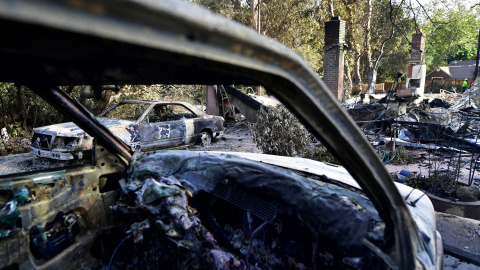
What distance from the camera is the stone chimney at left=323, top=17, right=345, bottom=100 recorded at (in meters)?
14.0

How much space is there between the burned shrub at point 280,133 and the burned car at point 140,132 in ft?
8.91

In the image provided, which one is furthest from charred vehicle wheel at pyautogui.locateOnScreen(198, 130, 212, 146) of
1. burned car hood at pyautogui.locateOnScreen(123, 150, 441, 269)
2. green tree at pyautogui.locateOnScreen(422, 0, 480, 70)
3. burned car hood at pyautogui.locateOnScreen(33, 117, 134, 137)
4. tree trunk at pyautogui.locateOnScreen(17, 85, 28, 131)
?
green tree at pyautogui.locateOnScreen(422, 0, 480, 70)

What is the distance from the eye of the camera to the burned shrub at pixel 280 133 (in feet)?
20.0

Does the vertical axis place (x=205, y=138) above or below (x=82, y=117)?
below

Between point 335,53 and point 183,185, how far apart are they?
13.7 metres

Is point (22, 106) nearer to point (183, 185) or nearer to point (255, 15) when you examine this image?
point (183, 185)

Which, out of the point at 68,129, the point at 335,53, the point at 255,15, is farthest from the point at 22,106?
the point at 335,53

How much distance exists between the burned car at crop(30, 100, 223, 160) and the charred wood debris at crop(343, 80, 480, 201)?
15.0ft

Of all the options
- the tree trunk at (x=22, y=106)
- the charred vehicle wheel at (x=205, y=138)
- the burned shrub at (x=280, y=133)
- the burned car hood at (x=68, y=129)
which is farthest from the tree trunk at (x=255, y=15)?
the tree trunk at (x=22, y=106)

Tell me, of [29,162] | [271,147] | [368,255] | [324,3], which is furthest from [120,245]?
[324,3]

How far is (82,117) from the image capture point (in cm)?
220

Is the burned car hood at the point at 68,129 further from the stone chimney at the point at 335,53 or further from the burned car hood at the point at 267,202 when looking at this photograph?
the stone chimney at the point at 335,53

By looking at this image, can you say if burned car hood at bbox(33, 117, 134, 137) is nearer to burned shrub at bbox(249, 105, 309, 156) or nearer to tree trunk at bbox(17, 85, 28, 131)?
burned shrub at bbox(249, 105, 309, 156)

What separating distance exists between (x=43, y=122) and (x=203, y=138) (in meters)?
6.31
